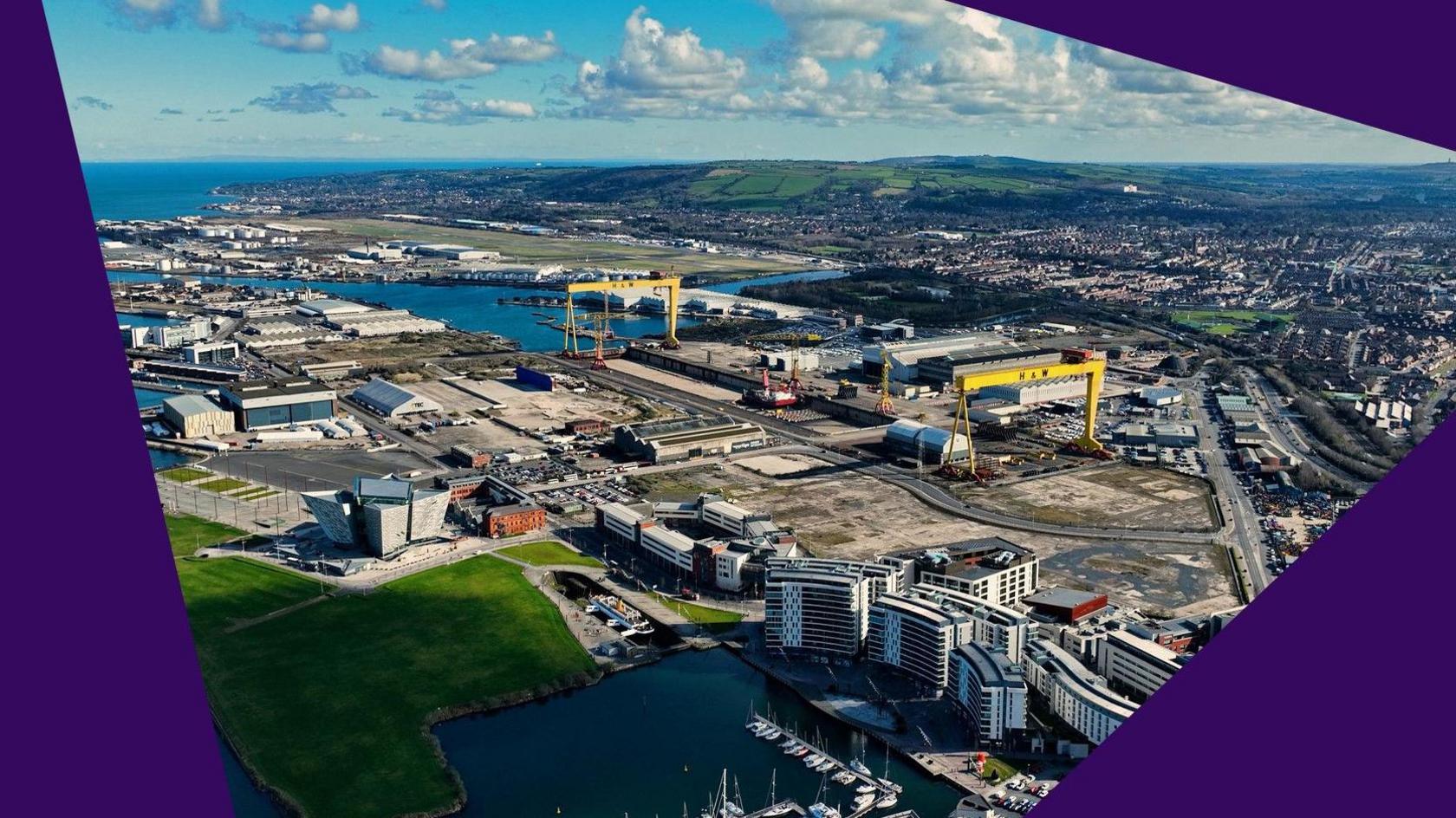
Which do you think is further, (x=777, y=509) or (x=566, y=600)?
(x=777, y=509)

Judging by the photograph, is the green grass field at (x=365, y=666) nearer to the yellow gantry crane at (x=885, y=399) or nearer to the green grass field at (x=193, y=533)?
the green grass field at (x=193, y=533)

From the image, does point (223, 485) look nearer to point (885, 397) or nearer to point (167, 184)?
point (885, 397)

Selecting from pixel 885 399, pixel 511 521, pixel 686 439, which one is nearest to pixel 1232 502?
pixel 885 399

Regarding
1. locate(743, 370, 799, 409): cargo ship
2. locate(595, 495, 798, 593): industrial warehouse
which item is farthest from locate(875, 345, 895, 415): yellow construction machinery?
locate(595, 495, 798, 593): industrial warehouse

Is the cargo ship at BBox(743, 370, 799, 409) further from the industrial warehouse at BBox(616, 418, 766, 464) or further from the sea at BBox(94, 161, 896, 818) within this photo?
the sea at BBox(94, 161, 896, 818)

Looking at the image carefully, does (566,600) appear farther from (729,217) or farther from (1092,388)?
(729,217)

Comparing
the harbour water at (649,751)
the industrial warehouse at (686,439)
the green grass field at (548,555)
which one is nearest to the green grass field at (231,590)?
the green grass field at (548,555)

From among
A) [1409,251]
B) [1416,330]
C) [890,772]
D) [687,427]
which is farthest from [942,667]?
[1409,251]
